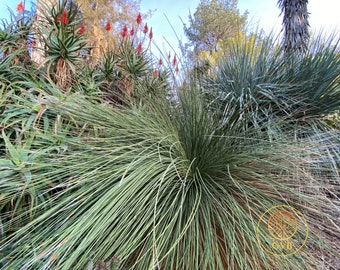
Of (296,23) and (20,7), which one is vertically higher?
(296,23)

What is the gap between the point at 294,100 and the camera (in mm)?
2127

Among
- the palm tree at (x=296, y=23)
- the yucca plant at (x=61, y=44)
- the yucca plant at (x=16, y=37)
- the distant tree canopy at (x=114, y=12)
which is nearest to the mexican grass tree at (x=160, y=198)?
the yucca plant at (x=61, y=44)

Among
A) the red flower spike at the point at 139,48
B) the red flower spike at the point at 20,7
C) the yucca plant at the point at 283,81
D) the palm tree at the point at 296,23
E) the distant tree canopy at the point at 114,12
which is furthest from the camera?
the distant tree canopy at the point at 114,12

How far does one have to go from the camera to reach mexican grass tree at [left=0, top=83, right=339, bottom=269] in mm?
857

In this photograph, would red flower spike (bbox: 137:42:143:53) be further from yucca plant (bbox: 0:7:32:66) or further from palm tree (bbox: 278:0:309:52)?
palm tree (bbox: 278:0:309:52)

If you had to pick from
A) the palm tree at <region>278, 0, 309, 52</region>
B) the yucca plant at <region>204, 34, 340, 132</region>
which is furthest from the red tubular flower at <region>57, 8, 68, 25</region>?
the palm tree at <region>278, 0, 309, 52</region>

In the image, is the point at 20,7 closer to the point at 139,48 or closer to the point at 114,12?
the point at 139,48

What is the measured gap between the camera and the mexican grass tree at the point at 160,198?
857 mm

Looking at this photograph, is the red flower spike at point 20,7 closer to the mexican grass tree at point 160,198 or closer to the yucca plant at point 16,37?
the yucca plant at point 16,37

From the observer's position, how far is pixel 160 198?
1.03m

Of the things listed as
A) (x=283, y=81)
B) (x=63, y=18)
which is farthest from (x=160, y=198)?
(x=283, y=81)

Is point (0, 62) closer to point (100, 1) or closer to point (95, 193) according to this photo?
point (95, 193)

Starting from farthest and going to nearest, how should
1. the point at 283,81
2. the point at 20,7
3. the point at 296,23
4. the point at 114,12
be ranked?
1. the point at 114,12
2. the point at 296,23
3. the point at 283,81
4. the point at 20,7

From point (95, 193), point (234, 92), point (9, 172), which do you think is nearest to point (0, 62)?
point (9, 172)
